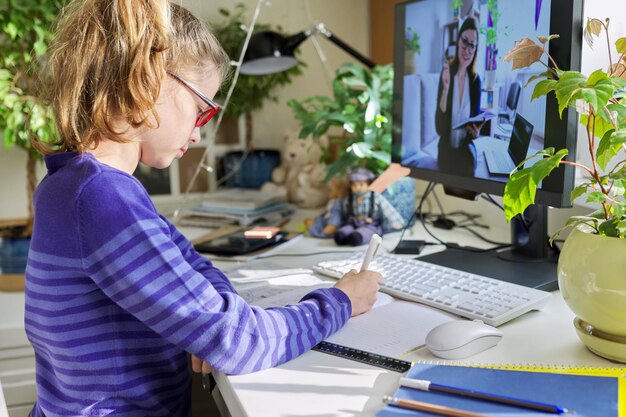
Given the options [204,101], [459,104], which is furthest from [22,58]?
[459,104]

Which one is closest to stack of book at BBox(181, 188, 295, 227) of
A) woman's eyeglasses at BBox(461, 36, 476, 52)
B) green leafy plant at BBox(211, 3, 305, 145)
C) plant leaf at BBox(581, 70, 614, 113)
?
green leafy plant at BBox(211, 3, 305, 145)

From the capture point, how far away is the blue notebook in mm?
625

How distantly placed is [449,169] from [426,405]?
0.63 metres

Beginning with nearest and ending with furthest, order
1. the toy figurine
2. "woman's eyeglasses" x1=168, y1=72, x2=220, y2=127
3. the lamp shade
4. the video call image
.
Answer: "woman's eyeglasses" x1=168, y1=72, x2=220, y2=127
the video call image
the toy figurine
the lamp shade

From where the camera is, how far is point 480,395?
0.64 meters

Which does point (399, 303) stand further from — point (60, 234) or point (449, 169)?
point (60, 234)

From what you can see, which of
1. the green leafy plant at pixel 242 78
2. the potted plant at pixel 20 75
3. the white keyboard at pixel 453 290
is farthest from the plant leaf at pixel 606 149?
the green leafy plant at pixel 242 78

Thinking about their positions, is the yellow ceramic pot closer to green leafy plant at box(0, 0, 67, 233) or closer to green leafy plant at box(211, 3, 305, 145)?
green leafy plant at box(0, 0, 67, 233)

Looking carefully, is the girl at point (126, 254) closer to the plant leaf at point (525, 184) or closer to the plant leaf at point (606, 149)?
the plant leaf at point (525, 184)

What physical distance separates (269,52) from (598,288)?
1094 millimetres

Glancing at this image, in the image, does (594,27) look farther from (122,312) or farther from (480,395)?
(122,312)

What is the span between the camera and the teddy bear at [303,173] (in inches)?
71.0

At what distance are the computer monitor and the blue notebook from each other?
1.03 feet

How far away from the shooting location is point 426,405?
2.07 feet
